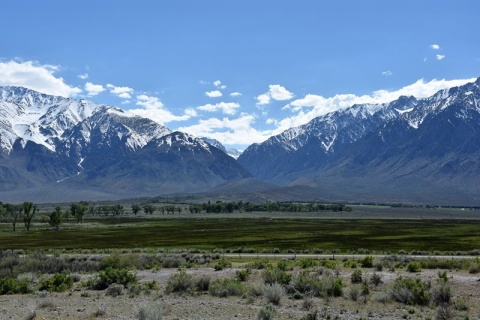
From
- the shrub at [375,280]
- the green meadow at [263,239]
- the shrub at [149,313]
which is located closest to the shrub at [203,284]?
the shrub at [149,313]

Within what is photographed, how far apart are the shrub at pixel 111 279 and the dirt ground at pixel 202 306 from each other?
116 centimetres

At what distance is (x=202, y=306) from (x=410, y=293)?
10.5m

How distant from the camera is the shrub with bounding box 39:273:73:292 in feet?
101

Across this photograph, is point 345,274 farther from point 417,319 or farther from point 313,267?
point 417,319

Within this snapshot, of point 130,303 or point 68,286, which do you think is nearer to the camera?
point 130,303

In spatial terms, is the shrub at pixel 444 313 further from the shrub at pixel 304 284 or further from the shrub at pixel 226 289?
the shrub at pixel 226 289

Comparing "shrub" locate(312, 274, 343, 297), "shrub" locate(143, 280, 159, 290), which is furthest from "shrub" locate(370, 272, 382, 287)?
"shrub" locate(143, 280, 159, 290)

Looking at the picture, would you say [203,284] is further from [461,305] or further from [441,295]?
[461,305]

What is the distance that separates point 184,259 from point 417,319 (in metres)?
27.8

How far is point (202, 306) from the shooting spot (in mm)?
26047

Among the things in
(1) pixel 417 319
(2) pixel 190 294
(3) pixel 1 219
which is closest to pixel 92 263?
(2) pixel 190 294

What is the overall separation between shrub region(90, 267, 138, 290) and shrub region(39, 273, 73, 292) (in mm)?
1447

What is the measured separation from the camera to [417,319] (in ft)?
74.9

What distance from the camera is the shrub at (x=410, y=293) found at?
25.7 meters
